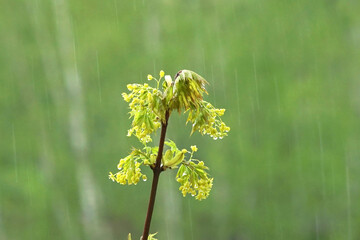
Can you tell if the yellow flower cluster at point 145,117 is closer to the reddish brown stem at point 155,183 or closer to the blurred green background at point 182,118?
the reddish brown stem at point 155,183

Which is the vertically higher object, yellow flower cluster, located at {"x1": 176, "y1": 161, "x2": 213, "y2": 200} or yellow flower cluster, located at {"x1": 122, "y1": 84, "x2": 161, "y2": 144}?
yellow flower cluster, located at {"x1": 122, "y1": 84, "x2": 161, "y2": 144}

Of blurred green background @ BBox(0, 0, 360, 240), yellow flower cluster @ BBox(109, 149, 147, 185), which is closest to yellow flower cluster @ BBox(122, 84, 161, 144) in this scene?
yellow flower cluster @ BBox(109, 149, 147, 185)

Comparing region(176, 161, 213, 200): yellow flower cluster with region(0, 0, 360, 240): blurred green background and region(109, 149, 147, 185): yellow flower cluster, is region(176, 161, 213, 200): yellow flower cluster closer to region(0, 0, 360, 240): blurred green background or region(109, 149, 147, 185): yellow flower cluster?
region(109, 149, 147, 185): yellow flower cluster

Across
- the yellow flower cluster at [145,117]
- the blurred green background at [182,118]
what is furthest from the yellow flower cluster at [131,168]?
the blurred green background at [182,118]

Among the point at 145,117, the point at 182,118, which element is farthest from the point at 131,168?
the point at 182,118

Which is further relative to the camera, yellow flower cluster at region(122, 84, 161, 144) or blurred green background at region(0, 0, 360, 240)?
blurred green background at region(0, 0, 360, 240)

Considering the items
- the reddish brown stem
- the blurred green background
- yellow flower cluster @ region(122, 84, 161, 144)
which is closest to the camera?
the reddish brown stem

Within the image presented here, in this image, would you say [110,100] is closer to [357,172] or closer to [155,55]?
[155,55]
